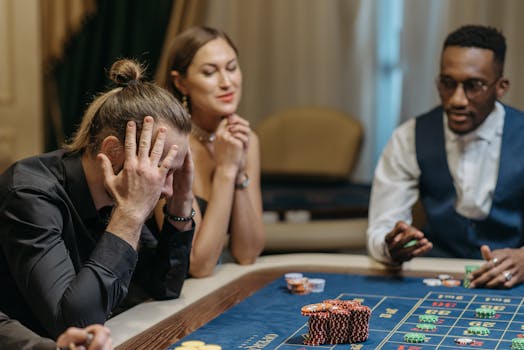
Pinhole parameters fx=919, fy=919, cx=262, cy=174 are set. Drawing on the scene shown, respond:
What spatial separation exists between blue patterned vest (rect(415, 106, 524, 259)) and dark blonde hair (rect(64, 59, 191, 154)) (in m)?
1.41

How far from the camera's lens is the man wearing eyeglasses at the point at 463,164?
3098 millimetres

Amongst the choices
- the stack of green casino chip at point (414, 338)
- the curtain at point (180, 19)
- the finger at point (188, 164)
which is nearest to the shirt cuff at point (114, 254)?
the finger at point (188, 164)

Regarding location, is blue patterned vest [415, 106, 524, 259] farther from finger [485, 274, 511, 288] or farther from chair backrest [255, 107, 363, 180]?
chair backrest [255, 107, 363, 180]

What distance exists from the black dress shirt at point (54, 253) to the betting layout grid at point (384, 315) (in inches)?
8.6

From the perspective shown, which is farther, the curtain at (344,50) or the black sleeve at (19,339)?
the curtain at (344,50)

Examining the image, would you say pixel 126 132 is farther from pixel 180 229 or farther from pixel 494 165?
pixel 494 165

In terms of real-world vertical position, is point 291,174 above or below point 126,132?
below

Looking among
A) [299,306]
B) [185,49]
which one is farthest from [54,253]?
[185,49]

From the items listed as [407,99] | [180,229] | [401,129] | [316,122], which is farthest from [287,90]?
[180,229]

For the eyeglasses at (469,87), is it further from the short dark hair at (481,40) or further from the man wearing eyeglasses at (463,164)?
the short dark hair at (481,40)

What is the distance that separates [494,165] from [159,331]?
155 centimetres

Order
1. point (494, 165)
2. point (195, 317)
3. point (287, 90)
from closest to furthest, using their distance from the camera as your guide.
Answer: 1. point (195, 317)
2. point (494, 165)
3. point (287, 90)

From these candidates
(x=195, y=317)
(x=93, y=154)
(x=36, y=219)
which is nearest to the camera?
(x=36, y=219)

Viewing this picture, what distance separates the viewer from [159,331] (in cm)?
209
